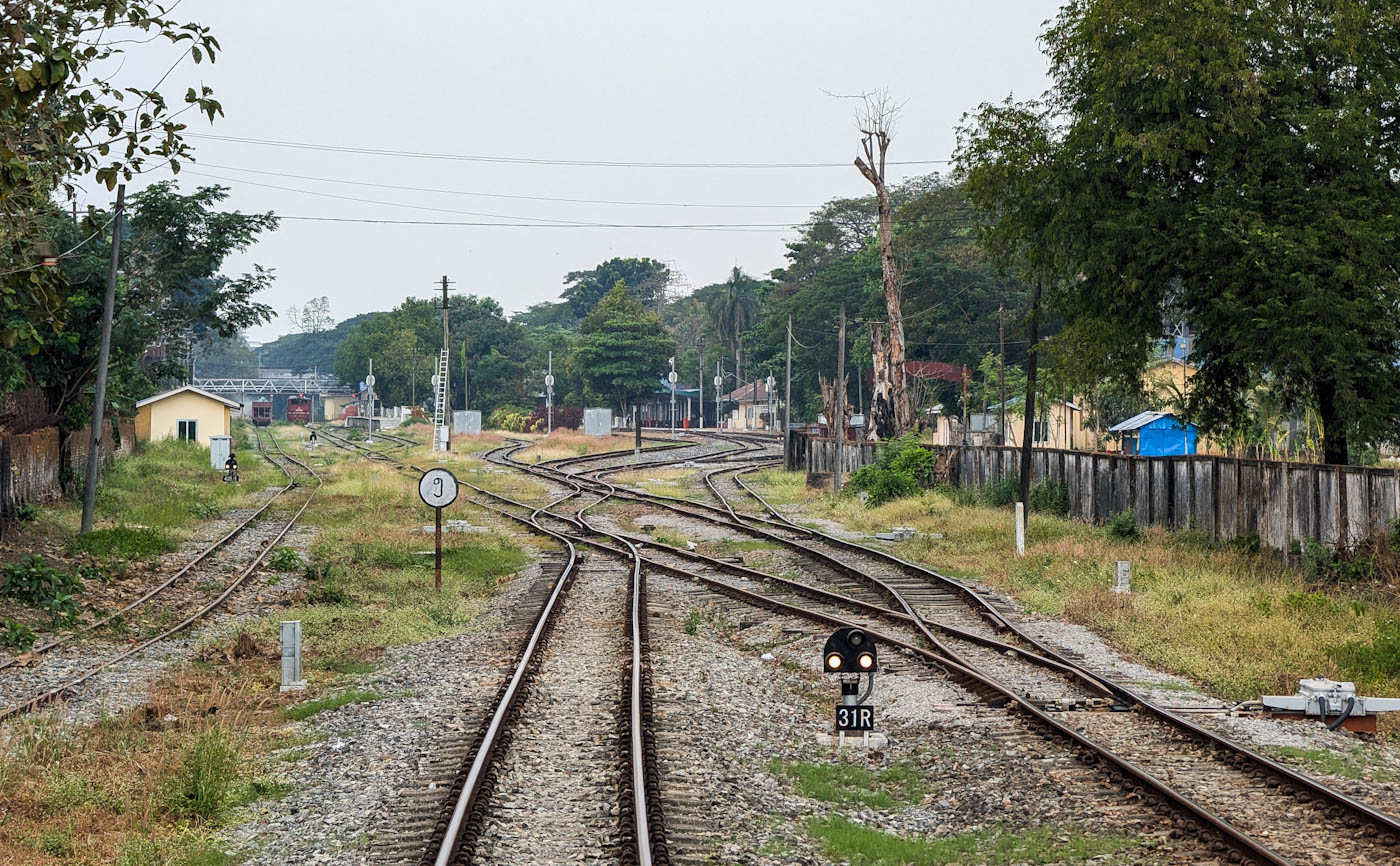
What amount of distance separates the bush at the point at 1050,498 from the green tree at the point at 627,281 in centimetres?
13590

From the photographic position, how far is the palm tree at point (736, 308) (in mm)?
128250

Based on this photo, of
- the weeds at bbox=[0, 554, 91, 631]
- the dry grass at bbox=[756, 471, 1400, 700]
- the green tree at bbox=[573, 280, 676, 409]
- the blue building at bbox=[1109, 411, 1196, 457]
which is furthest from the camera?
the green tree at bbox=[573, 280, 676, 409]

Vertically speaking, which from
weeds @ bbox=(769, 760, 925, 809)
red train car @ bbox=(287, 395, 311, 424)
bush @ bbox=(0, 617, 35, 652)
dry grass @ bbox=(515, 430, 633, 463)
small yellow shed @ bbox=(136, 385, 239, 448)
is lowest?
weeds @ bbox=(769, 760, 925, 809)

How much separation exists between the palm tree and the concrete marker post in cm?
11453

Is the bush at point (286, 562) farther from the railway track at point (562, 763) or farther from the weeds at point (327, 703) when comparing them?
the weeds at point (327, 703)

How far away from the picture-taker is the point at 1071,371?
2306cm

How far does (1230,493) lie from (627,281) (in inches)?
5792

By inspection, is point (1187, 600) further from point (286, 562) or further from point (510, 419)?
point (510, 419)

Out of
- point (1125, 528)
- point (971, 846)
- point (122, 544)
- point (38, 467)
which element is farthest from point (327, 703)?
point (38, 467)

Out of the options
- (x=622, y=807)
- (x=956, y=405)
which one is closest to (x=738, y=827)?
(x=622, y=807)

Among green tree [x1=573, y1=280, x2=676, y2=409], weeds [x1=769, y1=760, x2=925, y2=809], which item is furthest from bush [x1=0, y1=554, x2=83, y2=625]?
green tree [x1=573, y1=280, x2=676, y2=409]

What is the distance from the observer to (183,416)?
59531 millimetres

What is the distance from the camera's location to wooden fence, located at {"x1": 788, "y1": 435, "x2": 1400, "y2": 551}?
17.1 m

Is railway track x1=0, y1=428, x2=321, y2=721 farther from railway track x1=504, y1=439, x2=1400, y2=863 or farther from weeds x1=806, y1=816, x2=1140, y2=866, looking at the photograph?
railway track x1=504, y1=439, x2=1400, y2=863
